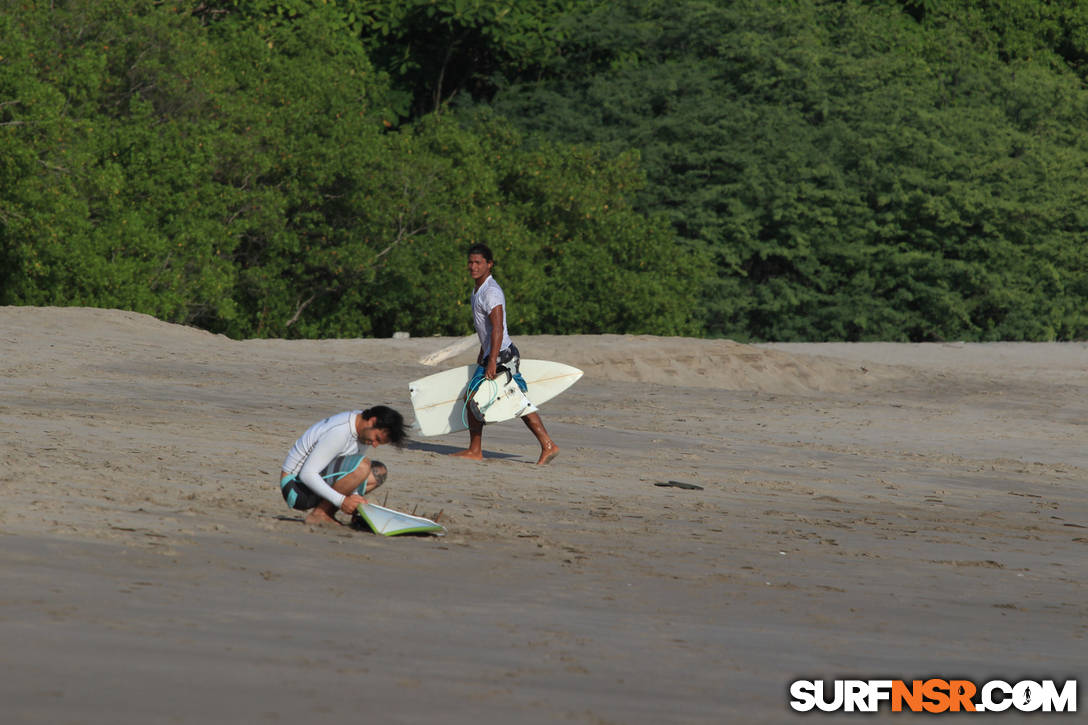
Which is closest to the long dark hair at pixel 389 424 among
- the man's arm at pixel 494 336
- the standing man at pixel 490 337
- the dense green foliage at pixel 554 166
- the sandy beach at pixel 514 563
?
the sandy beach at pixel 514 563

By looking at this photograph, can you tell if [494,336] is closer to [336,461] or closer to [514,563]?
[336,461]

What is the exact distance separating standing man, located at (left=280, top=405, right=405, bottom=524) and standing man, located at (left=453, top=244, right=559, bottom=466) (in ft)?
10.4

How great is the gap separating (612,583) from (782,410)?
36.8 feet

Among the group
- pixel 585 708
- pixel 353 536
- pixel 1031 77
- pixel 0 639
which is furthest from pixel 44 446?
pixel 1031 77

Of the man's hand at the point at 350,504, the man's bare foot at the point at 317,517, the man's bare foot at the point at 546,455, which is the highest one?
the man's hand at the point at 350,504

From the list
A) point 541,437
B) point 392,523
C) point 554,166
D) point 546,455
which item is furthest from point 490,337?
point 554,166

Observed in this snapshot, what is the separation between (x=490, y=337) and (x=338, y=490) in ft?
11.5

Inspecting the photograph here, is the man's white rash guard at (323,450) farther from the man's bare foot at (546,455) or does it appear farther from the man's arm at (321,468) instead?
the man's bare foot at (546,455)

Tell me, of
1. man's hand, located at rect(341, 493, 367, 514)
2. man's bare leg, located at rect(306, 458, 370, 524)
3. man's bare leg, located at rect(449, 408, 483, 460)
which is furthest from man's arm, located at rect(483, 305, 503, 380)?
man's hand, located at rect(341, 493, 367, 514)

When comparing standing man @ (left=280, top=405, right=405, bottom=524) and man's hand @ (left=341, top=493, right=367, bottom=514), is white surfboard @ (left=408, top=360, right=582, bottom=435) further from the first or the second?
man's hand @ (left=341, top=493, right=367, bottom=514)

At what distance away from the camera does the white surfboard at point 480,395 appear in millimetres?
11156

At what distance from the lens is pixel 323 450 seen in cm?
768

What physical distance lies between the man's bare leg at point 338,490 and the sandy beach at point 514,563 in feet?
0.48

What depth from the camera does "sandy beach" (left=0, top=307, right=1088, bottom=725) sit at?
14.3 feet
